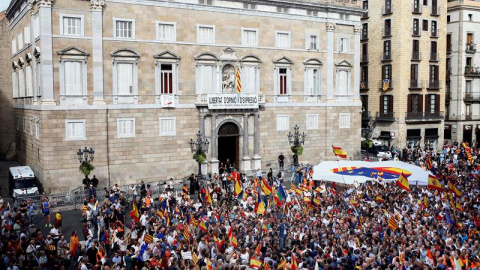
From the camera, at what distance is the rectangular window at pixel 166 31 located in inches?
1444

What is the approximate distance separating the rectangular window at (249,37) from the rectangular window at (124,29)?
931 cm

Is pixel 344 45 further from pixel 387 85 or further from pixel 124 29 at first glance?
pixel 124 29

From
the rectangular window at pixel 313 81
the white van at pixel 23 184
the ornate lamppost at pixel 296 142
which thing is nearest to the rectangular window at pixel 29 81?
the white van at pixel 23 184

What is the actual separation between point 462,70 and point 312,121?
2418 centimetres

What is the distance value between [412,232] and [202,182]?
17.5 metres

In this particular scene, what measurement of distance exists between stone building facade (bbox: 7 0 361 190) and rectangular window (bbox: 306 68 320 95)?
89 mm

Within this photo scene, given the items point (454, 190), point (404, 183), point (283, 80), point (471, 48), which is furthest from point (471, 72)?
point (404, 183)

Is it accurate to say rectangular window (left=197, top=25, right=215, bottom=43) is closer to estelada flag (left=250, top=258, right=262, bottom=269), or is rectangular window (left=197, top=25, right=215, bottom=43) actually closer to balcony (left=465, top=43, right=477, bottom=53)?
estelada flag (left=250, top=258, right=262, bottom=269)

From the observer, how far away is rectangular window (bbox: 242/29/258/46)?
4022 cm

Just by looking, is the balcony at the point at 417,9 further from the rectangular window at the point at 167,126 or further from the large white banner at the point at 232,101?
the rectangular window at the point at 167,126

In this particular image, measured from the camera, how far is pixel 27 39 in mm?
37625

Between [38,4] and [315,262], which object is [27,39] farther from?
[315,262]

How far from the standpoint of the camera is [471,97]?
5769 cm

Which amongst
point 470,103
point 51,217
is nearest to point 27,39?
point 51,217
